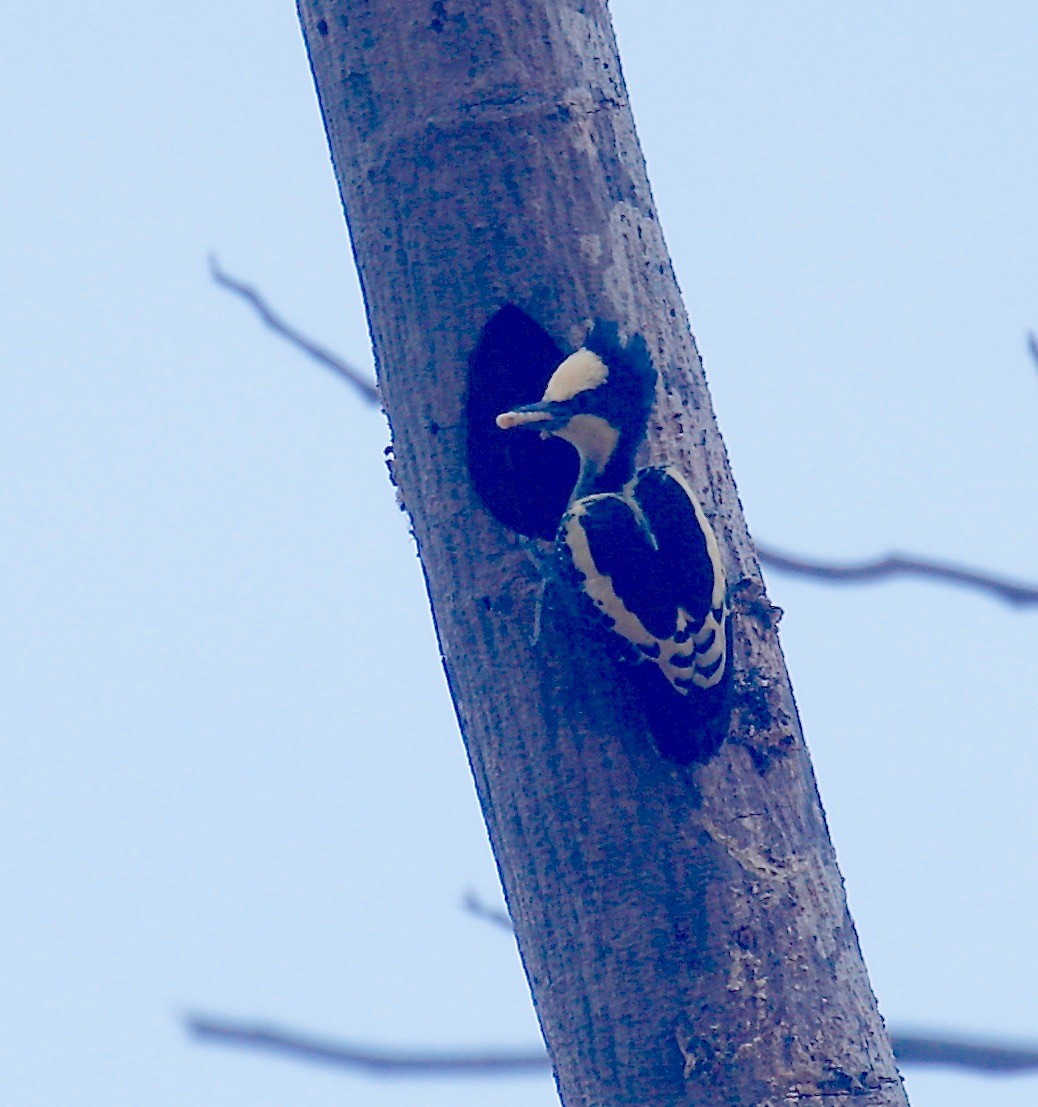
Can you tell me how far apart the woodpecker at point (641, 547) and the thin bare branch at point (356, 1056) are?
0.44 metres

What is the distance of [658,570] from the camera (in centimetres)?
252

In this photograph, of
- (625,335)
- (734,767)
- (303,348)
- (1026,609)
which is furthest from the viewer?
(303,348)

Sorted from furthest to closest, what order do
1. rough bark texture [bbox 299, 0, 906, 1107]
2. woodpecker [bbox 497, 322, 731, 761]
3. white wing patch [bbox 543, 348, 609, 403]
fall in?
white wing patch [bbox 543, 348, 609, 403], woodpecker [bbox 497, 322, 731, 761], rough bark texture [bbox 299, 0, 906, 1107]

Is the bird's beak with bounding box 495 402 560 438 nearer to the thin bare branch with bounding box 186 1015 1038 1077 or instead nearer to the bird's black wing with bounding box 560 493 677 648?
the bird's black wing with bounding box 560 493 677 648

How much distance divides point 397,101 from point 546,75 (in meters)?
0.22

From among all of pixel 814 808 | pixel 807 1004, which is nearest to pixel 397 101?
pixel 814 808

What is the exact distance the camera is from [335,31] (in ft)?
8.76

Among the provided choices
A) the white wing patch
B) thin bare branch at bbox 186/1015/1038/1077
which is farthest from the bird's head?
thin bare branch at bbox 186/1015/1038/1077

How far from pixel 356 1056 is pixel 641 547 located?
78 cm

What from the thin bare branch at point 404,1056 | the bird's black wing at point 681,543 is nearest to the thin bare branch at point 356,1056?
the thin bare branch at point 404,1056

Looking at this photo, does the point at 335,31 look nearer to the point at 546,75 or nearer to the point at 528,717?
the point at 546,75

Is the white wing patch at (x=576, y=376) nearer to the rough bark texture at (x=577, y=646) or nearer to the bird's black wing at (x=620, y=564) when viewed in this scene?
the rough bark texture at (x=577, y=646)

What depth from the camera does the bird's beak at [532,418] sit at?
8.34 feet

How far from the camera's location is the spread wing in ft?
7.86
